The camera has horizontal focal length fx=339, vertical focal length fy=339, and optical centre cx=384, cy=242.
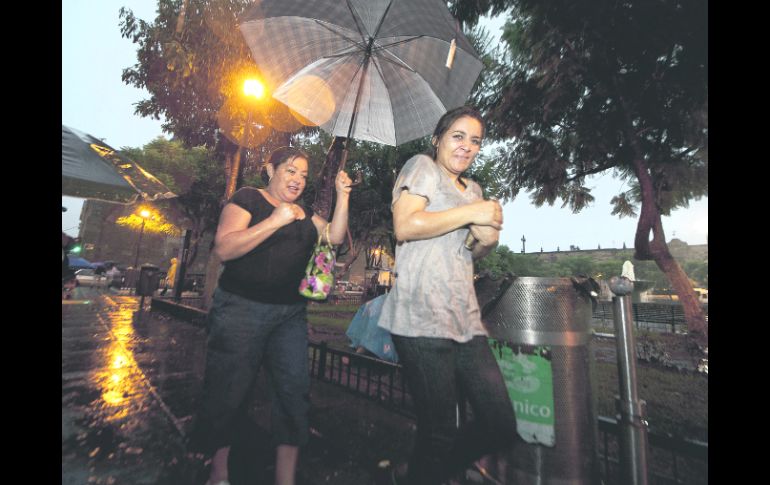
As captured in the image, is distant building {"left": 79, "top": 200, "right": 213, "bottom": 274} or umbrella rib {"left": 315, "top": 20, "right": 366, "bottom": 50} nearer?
umbrella rib {"left": 315, "top": 20, "right": 366, "bottom": 50}

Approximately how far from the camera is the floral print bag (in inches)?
Answer: 83.8

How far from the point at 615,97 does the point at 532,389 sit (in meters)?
11.9

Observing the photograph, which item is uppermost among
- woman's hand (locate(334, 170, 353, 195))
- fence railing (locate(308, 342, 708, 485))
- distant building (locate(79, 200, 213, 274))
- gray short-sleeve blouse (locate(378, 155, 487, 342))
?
distant building (locate(79, 200, 213, 274))

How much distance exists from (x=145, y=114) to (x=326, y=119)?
11.7 metres

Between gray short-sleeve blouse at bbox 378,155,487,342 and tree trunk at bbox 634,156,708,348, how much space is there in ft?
39.2

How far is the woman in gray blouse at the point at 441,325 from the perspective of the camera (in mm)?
1433

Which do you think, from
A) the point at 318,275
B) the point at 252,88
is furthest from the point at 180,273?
the point at 318,275

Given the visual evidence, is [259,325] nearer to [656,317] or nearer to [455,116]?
[455,116]

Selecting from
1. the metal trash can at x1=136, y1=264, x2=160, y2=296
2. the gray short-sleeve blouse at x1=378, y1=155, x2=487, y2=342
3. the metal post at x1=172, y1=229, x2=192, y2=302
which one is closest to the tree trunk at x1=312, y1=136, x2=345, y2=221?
the gray short-sleeve blouse at x1=378, y1=155, x2=487, y2=342

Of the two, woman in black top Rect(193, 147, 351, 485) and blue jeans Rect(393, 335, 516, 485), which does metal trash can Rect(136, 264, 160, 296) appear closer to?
woman in black top Rect(193, 147, 351, 485)

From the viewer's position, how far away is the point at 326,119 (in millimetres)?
2951

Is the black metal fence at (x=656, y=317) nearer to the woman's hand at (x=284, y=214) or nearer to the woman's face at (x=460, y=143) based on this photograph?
the woman's face at (x=460, y=143)

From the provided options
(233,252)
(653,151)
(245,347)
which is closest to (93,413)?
(245,347)

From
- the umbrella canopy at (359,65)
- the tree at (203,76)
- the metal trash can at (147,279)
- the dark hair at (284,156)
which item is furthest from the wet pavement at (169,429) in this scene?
the metal trash can at (147,279)
